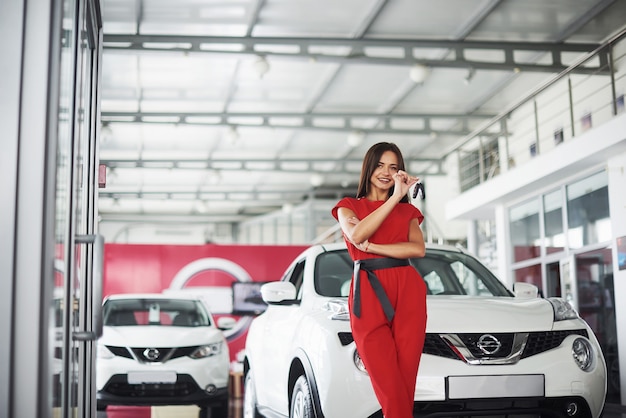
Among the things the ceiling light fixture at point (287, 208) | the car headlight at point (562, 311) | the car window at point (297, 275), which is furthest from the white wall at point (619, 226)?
the ceiling light fixture at point (287, 208)

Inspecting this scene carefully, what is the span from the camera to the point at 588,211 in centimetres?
1194

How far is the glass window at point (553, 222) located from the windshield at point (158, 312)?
20.2ft

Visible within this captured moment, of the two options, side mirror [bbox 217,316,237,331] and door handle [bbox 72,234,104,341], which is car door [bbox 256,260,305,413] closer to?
door handle [bbox 72,234,104,341]

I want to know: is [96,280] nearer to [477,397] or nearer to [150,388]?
[477,397]

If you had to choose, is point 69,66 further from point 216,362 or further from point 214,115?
point 214,115

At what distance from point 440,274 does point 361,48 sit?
8.52 metres

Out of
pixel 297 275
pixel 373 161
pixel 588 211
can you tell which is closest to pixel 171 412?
pixel 297 275

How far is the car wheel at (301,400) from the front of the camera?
464 cm

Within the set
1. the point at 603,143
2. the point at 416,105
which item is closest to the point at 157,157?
the point at 416,105

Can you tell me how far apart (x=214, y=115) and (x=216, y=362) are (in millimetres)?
10026

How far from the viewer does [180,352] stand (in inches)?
329

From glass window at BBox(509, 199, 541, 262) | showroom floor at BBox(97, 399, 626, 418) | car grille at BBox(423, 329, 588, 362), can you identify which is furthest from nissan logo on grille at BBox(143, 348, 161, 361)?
glass window at BBox(509, 199, 541, 262)

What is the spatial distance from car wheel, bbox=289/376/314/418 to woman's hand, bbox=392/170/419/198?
1.49 meters

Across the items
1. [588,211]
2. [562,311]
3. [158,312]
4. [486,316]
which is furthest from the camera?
[588,211]
